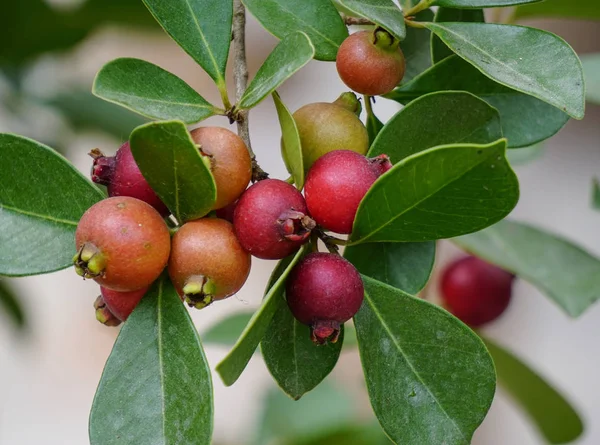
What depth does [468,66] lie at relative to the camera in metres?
0.87

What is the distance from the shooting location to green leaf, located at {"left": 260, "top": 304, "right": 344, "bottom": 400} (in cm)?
82

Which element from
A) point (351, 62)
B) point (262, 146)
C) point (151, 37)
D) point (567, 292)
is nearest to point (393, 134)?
point (351, 62)

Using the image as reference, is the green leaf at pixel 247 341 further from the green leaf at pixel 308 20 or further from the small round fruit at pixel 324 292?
the green leaf at pixel 308 20

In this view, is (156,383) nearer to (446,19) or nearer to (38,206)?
(38,206)

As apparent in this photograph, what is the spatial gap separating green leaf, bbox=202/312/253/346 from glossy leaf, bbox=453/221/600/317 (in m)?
0.55

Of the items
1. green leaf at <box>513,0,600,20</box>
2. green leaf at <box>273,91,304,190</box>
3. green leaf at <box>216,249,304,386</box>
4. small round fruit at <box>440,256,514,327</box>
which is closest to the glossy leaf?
small round fruit at <box>440,256,514,327</box>

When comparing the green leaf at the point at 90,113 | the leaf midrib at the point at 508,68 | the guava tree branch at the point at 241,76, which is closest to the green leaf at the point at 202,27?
the guava tree branch at the point at 241,76

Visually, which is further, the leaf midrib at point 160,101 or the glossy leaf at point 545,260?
the glossy leaf at point 545,260

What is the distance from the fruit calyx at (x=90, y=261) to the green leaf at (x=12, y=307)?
3.75 feet

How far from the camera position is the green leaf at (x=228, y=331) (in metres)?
1.69

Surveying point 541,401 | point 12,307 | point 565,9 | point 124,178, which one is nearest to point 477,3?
point 124,178

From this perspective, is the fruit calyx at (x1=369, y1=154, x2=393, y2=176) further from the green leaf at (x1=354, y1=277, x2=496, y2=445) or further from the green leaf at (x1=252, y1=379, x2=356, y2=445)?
the green leaf at (x1=252, y1=379, x2=356, y2=445)

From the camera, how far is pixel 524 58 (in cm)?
74

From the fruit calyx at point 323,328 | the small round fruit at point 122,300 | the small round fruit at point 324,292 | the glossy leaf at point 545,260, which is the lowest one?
the glossy leaf at point 545,260
